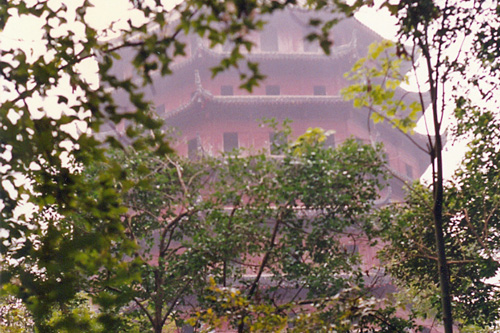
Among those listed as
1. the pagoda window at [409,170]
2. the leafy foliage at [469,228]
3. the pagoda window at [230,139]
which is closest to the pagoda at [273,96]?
the pagoda window at [230,139]

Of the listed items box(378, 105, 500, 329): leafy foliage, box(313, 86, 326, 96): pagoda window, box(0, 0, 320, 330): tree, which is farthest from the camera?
box(313, 86, 326, 96): pagoda window

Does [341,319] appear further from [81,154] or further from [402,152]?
[402,152]

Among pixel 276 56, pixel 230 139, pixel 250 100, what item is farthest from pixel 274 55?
pixel 230 139

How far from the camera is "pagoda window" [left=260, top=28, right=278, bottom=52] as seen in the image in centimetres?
2233

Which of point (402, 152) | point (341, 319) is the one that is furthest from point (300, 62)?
point (341, 319)

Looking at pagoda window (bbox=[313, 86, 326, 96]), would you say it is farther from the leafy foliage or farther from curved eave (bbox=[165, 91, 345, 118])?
the leafy foliage

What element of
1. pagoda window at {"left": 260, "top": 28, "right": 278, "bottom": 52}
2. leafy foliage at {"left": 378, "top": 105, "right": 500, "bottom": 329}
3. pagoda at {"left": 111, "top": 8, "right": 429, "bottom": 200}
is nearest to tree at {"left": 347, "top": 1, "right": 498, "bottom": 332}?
leafy foliage at {"left": 378, "top": 105, "right": 500, "bottom": 329}

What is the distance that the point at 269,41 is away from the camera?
2241 cm

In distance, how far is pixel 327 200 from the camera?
296 inches

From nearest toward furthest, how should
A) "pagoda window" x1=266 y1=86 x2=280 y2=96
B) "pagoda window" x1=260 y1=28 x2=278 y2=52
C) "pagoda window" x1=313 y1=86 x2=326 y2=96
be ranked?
1. "pagoda window" x1=266 y1=86 x2=280 y2=96
2. "pagoda window" x1=313 y1=86 x2=326 y2=96
3. "pagoda window" x1=260 y1=28 x2=278 y2=52

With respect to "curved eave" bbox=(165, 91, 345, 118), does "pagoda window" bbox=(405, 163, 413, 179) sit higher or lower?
lower

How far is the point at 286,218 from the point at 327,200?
25.6 inches

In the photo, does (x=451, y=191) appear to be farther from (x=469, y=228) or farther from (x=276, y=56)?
(x=276, y=56)

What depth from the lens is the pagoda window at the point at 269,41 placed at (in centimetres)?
2233
